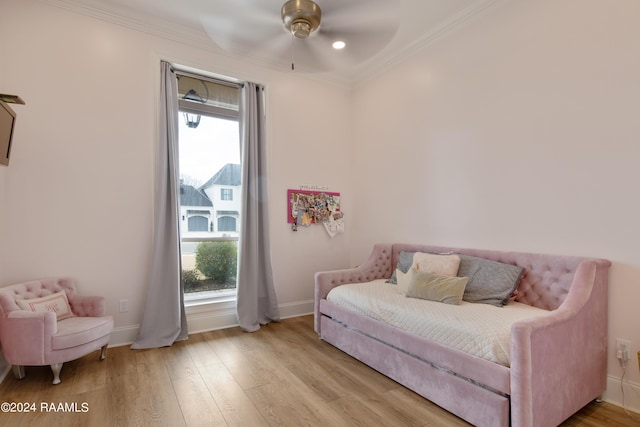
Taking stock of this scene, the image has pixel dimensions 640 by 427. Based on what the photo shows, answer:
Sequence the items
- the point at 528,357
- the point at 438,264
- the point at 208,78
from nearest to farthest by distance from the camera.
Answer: the point at 528,357 → the point at 438,264 → the point at 208,78

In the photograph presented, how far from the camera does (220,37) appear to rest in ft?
10.4

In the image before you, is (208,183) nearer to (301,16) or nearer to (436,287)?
(301,16)

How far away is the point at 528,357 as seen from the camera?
5.49 ft

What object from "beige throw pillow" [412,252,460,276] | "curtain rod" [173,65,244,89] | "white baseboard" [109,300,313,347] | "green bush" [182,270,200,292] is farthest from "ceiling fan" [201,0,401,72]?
"white baseboard" [109,300,313,347]

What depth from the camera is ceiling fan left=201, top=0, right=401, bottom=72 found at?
2.12 metres

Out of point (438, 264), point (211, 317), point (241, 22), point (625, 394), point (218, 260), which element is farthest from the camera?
point (218, 260)

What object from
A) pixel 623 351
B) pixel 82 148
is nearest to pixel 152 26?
pixel 82 148

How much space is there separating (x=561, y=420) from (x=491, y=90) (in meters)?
2.54

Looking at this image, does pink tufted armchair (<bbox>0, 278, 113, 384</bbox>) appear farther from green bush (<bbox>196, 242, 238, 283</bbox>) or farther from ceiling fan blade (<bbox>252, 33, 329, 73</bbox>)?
ceiling fan blade (<bbox>252, 33, 329, 73</bbox>)

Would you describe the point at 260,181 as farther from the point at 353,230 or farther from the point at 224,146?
the point at 353,230

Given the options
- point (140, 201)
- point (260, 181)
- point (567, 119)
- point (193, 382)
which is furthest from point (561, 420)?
point (140, 201)

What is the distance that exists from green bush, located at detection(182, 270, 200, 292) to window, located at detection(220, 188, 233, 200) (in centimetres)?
92

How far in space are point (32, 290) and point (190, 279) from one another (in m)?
1.37

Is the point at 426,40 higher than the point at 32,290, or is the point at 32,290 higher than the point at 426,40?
the point at 426,40
